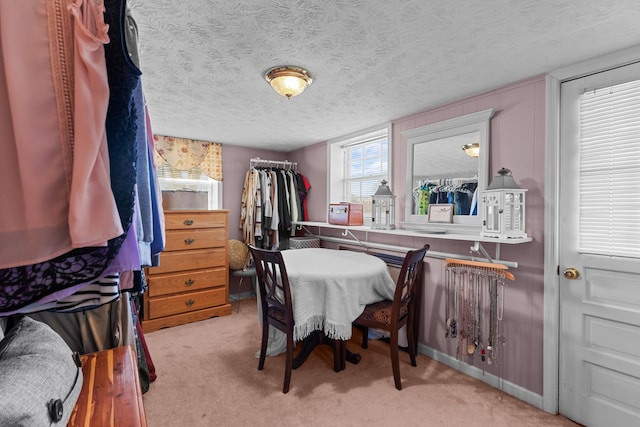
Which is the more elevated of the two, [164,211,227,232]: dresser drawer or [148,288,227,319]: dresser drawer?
[164,211,227,232]: dresser drawer

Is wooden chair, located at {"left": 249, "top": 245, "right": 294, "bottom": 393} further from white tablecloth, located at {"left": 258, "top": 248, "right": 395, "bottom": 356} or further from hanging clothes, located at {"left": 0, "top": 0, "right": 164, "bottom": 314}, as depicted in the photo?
hanging clothes, located at {"left": 0, "top": 0, "right": 164, "bottom": 314}

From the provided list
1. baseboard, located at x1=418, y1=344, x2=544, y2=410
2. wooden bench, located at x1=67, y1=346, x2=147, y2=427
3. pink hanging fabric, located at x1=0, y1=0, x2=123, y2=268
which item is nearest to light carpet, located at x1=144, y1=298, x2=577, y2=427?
baseboard, located at x1=418, y1=344, x2=544, y2=410

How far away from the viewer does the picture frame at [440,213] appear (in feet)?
8.13

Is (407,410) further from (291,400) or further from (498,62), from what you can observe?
(498,62)

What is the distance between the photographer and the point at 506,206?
6.45ft

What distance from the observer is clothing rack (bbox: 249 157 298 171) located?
4199 mm

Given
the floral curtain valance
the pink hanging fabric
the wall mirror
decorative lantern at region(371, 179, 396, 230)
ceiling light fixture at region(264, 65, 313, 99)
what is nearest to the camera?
the pink hanging fabric

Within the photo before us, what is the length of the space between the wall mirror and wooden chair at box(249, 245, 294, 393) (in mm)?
1336

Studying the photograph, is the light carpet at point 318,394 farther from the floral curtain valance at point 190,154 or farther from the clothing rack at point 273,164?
the clothing rack at point 273,164

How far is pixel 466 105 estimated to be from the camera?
2.37 metres

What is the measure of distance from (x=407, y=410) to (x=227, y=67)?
7.95 feet

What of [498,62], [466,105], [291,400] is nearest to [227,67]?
[498,62]

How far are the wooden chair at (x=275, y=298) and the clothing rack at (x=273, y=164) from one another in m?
2.19

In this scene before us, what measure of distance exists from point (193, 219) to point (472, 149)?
282cm
